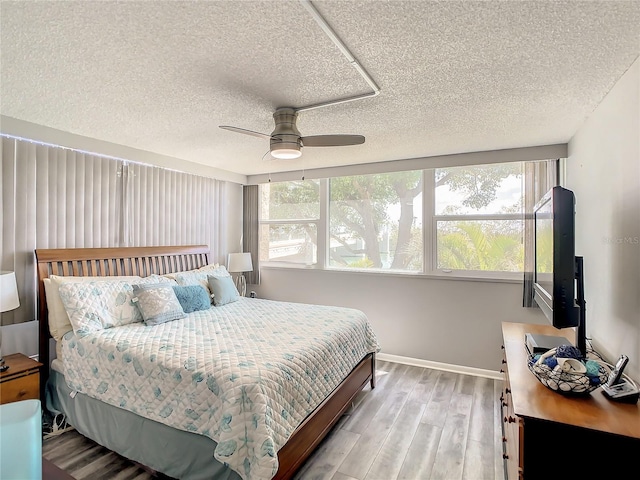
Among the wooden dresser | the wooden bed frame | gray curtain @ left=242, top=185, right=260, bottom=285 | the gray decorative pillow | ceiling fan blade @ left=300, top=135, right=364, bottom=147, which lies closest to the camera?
the wooden dresser

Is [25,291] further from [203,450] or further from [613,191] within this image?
[613,191]

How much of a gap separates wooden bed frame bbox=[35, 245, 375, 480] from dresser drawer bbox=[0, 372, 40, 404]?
Result: 38 centimetres

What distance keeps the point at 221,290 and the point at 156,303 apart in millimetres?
830

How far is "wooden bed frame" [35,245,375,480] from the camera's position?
6.65 ft

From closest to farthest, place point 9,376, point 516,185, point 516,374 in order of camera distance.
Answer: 1. point 516,374
2. point 9,376
3. point 516,185

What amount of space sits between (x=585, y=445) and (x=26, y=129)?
4052 mm

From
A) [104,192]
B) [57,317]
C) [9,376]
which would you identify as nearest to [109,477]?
[9,376]

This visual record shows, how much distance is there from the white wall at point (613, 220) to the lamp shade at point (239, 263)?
377cm

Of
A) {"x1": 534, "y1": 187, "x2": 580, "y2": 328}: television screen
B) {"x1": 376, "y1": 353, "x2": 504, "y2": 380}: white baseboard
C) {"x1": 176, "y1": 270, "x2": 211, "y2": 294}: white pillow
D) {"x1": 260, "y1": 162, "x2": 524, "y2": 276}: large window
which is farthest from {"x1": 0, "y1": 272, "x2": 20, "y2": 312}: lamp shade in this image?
{"x1": 376, "y1": 353, "x2": 504, "y2": 380}: white baseboard

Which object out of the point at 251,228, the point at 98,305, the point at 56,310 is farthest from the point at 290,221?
the point at 56,310

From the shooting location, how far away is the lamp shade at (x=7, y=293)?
87.5 inches

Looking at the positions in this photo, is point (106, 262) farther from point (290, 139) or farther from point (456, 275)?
point (456, 275)

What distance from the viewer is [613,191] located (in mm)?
2027

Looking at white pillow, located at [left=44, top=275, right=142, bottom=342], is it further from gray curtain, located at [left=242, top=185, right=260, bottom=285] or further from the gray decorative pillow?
gray curtain, located at [left=242, top=185, right=260, bottom=285]
